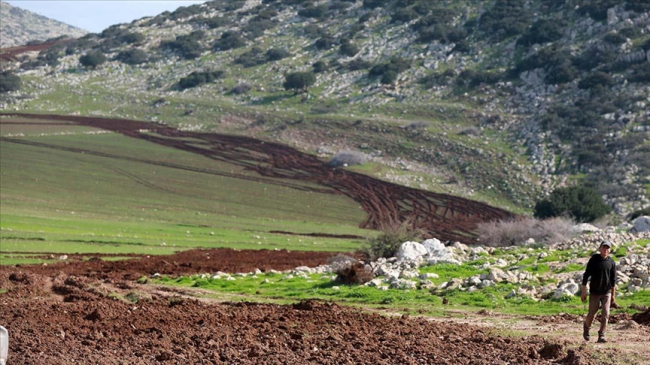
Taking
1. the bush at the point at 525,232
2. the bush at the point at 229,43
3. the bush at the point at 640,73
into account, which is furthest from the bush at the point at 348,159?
the bush at the point at 229,43

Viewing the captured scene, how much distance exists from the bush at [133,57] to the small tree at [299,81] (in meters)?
39.1

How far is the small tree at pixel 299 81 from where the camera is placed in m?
115

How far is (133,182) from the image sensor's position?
75.7 meters

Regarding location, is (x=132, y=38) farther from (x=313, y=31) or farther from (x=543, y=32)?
(x=543, y=32)

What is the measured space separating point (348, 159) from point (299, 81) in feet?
97.4

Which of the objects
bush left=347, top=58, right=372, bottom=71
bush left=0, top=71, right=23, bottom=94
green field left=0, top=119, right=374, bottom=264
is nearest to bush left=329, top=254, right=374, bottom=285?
green field left=0, top=119, right=374, bottom=264

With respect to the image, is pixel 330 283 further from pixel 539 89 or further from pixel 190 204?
pixel 539 89

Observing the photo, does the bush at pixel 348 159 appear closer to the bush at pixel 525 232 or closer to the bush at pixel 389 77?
the bush at pixel 389 77

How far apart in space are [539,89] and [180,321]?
274 ft

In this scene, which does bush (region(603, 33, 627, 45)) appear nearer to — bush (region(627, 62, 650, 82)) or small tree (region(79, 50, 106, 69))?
bush (region(627, 62, 650, 82))

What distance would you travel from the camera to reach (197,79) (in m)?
126

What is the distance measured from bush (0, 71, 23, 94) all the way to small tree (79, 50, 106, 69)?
17.9 m

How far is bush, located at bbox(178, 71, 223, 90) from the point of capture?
4934 inches

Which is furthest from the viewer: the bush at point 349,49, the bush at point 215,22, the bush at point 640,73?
the bush at point 215,22
